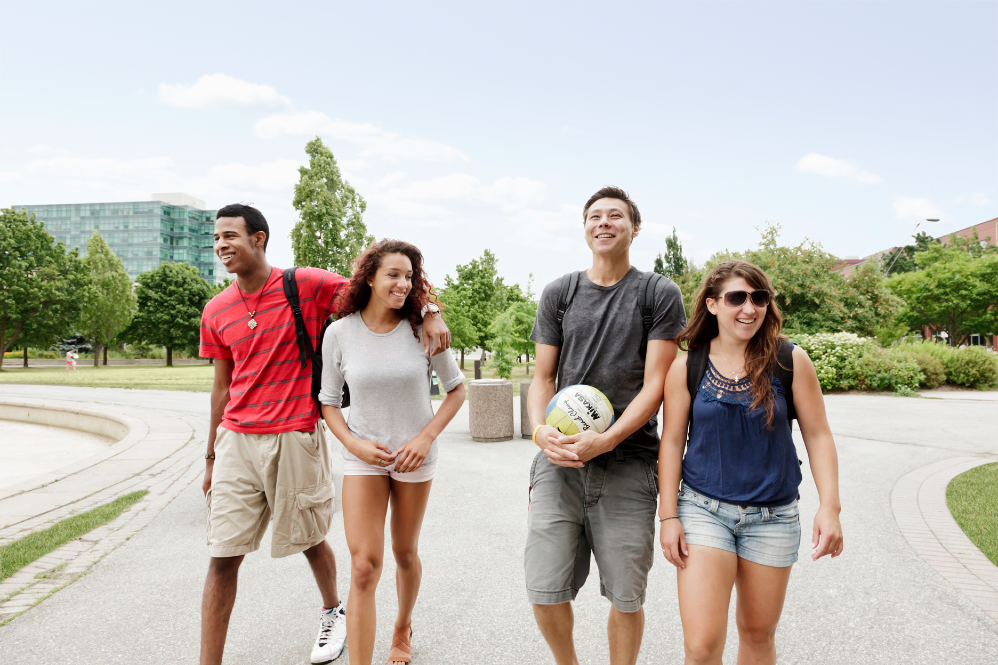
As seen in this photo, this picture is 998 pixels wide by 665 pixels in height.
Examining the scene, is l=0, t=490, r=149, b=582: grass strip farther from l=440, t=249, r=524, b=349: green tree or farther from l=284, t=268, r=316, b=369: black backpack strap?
l=440, t=249, r=524, b=349: green tree

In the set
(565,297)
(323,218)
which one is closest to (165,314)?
(323,218)

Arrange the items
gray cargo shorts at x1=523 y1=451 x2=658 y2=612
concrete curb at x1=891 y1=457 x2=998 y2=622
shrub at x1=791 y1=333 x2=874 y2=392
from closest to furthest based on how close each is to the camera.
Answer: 1. gray cargo shorts at x1=523 y1=451 x2=658 y2=612
2. concrete curb at x1=891 y1=457 x2=998 y2=622
3. shrub at x1=791 y1=333 x2=874 y2=392

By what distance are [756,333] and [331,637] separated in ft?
9.08

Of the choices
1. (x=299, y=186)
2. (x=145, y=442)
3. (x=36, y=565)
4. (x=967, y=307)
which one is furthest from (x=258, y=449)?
(x=967, y=307)

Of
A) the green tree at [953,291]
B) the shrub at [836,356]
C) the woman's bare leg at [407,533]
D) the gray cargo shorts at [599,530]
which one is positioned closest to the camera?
the gray cargo shorts at [599,530]

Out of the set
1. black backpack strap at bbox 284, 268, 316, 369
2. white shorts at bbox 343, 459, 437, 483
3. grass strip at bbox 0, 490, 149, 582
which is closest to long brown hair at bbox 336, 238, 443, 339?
black backpack strap at bbox 284, 268, 316, 369

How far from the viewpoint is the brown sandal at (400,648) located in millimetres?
3424

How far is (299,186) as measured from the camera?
128 feet

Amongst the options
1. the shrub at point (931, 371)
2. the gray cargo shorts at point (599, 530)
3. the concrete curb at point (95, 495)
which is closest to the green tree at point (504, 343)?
the shrub at point (931, 371)

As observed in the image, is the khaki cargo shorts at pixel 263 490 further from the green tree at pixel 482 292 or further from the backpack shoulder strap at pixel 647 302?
the green tree at pixel 482 292

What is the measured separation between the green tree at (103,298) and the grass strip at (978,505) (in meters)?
57.4

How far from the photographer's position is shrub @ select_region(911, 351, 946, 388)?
18750 mm

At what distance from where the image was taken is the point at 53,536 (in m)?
5.64

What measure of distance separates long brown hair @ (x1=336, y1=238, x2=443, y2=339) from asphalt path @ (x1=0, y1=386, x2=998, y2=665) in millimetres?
1890
